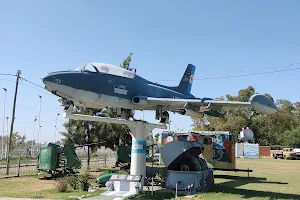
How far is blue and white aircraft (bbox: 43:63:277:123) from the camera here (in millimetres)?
12281

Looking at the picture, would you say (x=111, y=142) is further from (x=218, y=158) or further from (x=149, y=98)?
(x=149, y=98)

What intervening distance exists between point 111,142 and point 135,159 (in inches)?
529

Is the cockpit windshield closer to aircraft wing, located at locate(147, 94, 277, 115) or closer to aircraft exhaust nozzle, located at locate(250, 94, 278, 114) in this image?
aircraft wing, located at locate(147, 94, 277, 115)

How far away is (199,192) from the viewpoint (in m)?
13.5

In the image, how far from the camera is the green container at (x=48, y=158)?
64.2 feet

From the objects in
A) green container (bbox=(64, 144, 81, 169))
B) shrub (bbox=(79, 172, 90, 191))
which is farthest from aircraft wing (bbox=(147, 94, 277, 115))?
green container (bbox=(64, 144, 81, 169))

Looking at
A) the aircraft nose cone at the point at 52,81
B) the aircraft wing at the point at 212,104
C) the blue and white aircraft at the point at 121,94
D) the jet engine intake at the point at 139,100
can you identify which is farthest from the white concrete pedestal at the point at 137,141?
the aircraft nose cone at the point at 52,81

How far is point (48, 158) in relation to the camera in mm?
19656

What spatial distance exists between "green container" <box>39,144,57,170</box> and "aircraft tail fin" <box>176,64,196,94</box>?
902cm

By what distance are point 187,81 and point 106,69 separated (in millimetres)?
6397

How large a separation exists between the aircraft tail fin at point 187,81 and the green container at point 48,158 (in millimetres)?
9019

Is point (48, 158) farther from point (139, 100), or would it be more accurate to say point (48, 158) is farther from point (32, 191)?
point (139, 100)

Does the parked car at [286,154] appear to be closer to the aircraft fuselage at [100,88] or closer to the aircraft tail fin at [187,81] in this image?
the aircraft tail fin at [187,81]

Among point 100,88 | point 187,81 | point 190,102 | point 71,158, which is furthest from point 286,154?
point 100,88
